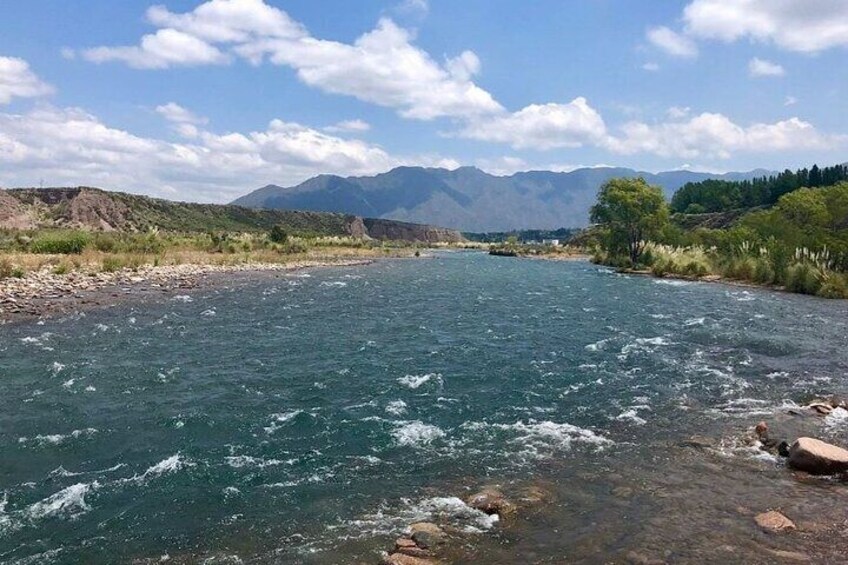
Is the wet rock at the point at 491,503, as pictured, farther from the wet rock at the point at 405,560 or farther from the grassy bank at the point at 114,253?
the grassy bank at the point at 114,253

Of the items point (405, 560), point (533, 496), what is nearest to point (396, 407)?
point (533, 496)

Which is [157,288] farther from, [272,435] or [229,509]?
[229,509]

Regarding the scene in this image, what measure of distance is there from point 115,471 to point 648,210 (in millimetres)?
82948

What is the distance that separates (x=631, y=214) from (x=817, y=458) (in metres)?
75.7

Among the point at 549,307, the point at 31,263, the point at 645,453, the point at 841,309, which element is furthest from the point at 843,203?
the point at 31,263

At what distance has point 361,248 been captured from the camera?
454 ft

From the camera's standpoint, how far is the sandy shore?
109ft

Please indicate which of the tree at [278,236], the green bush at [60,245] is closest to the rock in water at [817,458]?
the green bush at [60,245]

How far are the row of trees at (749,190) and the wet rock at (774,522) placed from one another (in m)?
133

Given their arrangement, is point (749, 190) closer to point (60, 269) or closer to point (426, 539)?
point (60, 269)

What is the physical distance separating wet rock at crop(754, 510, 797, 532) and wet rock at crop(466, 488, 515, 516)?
13.9 ft

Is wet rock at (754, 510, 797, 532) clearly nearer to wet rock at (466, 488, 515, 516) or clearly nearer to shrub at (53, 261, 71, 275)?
wet rock at (466, 488, 515, 516)

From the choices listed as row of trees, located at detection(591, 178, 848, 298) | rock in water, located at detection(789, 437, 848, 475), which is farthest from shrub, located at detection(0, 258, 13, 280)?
row of trees, located at detection(591, 178, 848, 298)

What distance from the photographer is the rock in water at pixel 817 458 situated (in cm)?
1186
